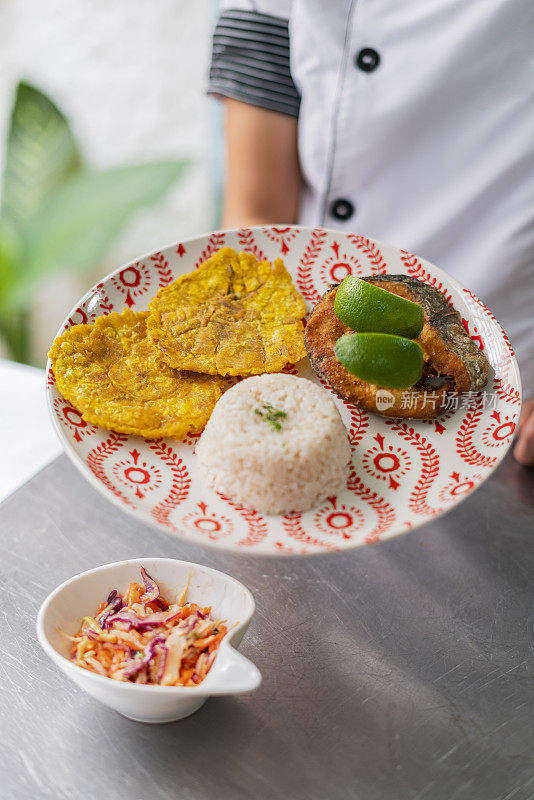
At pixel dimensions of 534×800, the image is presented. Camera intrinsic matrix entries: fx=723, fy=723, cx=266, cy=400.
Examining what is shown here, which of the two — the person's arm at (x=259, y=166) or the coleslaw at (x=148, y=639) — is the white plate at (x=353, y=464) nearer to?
the coleslaw at (x=148, y=639)

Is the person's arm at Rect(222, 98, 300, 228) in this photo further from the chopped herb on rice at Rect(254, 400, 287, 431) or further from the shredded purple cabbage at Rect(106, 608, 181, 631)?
the shredded purple cabbage at Rect(106, 608, 181, 631)

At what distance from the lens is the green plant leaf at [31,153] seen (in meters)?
3.00

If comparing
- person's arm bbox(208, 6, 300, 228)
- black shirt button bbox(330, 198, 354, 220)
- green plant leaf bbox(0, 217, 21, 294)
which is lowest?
green plant leaf bbox(0, 217, 21, 294)

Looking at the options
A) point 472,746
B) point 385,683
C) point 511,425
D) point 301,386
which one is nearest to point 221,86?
point 301,386

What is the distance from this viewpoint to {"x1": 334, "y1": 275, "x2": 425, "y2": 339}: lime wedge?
4.14ft

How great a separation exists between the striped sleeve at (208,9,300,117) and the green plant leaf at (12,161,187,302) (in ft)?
4.04

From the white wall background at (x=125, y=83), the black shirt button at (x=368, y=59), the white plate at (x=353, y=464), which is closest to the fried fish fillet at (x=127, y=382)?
the white plate at (x=353, y=464)

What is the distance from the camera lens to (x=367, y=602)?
1.39 m

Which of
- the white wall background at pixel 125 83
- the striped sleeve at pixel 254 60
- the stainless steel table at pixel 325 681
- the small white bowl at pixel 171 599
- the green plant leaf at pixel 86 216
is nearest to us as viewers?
the small white bowl at pixel 171 599

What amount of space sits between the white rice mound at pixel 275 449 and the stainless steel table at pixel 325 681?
325 mm

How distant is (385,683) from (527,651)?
27 cm

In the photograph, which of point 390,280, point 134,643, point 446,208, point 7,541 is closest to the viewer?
point 134,643

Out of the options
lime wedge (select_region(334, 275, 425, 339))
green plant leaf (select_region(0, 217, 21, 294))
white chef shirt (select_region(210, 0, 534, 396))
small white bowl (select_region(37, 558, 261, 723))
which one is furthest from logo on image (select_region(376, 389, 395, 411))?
green plant leaf (select_region(0, 217, 21, 294))

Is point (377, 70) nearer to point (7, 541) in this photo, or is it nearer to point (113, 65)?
point (7, 541)
